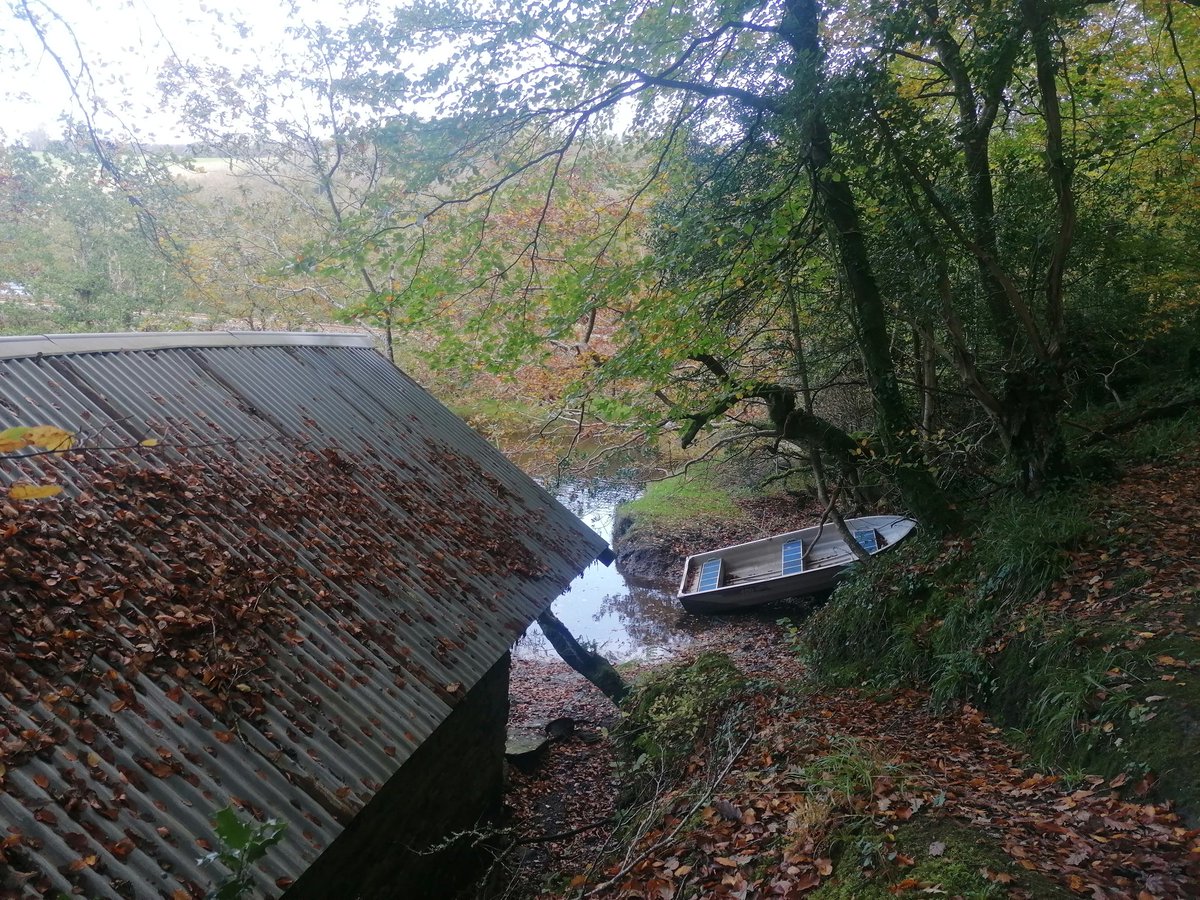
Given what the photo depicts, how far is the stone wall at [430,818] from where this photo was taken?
4617mm

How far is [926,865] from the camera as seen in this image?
3.66 metres

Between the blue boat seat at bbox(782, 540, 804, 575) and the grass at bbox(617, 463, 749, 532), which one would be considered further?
the grass at bbox(617, 463, 749, 532)

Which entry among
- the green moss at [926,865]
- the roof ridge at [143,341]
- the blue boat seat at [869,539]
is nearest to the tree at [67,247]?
the roof ridge at [143,341]

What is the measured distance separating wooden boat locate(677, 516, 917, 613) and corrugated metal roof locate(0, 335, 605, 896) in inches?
252

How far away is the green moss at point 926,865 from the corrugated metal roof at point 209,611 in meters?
2.67

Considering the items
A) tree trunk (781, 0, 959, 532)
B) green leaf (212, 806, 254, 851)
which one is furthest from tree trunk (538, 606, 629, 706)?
green leaf (212, 806, 254, 851)

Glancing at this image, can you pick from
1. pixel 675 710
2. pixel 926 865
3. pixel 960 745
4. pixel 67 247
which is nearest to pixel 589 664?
pixel 675 710

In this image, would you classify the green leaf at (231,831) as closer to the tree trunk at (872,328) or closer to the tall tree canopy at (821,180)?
the tall tree canopy at (821,180)

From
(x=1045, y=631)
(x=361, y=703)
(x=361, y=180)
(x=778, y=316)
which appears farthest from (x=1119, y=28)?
(x=361, y=180)

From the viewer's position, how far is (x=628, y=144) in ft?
33.8

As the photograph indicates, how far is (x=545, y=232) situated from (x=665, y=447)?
1543cm

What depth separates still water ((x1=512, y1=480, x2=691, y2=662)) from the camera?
14.4m

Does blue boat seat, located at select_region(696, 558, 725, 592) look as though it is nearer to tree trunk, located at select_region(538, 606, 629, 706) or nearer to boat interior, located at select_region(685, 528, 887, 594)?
boat interior, located at select_region(685, 528, 887, 594)

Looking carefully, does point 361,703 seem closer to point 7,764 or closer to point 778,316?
point 7,764
